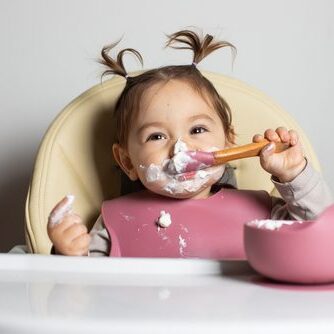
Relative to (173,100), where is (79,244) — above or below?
below

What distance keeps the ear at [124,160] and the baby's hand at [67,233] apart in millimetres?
299

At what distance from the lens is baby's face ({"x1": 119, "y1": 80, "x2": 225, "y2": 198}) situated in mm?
1127

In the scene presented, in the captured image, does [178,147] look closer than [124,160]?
Yes

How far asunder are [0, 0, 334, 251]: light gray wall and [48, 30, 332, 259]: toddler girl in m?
0.47

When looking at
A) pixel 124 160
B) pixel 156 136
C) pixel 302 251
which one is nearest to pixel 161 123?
pixel 156 136

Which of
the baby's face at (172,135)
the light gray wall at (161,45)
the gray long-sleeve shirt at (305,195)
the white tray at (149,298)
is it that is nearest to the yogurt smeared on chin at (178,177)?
the baby's face at (172,135)

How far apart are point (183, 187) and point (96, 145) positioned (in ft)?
0.77

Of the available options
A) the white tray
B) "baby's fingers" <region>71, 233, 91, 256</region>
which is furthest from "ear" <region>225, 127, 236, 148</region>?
the white tray

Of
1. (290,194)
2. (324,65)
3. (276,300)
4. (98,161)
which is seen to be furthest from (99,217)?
(324,65)

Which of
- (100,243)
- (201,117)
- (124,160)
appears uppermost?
(201,117)

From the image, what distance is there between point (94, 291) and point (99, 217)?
0.52 meters

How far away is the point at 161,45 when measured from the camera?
1690 millimetres

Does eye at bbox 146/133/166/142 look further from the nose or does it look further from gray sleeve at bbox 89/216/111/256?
gray sleeve at bbox 89/216/111/256

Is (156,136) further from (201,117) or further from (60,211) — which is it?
(60,211)
